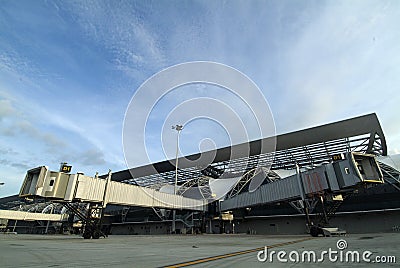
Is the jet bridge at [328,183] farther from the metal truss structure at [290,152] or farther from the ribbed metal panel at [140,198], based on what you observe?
the ribbed metal panel at [140,198]

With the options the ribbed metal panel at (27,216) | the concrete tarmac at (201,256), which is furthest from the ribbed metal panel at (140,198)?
the ribbed metal panel at (27,216)

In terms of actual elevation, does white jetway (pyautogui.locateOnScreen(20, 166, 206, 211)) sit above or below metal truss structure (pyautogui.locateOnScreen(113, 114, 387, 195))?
below

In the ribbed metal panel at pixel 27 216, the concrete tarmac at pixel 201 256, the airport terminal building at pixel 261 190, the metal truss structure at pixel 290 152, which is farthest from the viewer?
the ribbed metal panel at pixel 27 216

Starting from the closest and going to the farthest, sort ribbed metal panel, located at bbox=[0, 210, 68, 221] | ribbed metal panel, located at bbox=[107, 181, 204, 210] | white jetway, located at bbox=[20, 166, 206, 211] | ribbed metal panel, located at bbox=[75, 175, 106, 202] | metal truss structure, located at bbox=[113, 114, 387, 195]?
white jetway, located at bbox=[20, 166, 206, 211], ribbed metal panel, located at bbox=[75, 175, 106, 202], ribbed metal panel, located at bbox=[107, 181, 204, 210], metal truss structure, located at bbox=[113, 114, 387, 195], ribbed metal panel, located at bbox=[0, 210, 68, 221]

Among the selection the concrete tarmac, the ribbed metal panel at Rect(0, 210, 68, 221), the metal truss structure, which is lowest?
the concrete tarmac

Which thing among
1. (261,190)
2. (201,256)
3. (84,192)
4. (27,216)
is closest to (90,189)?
(84,192)

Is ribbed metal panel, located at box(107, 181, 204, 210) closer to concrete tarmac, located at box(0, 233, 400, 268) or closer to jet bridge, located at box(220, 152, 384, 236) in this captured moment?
jet bridge, located at box(220, 152, 384, 236)

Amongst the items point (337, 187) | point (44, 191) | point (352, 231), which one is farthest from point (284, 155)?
point (44, 191)

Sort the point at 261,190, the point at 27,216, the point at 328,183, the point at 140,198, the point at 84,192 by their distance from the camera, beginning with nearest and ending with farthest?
the point at 328,183, the point at 84,192, the point at 140,198, the point at 261,190, the point at 27,216

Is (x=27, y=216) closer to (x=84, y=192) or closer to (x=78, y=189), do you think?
(x=84, y=192)

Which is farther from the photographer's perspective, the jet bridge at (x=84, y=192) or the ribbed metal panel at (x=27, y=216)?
the ribbed metal panel at (x=27, y=216)

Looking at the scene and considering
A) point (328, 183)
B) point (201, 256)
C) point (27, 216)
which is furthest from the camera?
point (27, 216)

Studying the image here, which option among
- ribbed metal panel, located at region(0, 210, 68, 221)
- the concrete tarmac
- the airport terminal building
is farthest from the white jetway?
ribbed metal panel, located at region(0, 210, 68, 221)

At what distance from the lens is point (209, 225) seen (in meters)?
53.3
